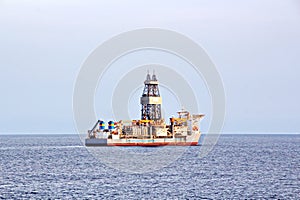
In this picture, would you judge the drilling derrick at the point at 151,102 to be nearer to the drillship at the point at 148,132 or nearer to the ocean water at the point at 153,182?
the drillship at the point at 148,132

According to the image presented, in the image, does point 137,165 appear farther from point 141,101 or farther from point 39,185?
point 141,101

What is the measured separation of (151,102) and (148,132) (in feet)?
29.7

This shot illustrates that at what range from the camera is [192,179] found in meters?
76.1

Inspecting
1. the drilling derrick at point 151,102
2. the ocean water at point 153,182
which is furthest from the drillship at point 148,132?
the ocean water at point 153,182

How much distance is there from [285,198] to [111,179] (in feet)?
72.7

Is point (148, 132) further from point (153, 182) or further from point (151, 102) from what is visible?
point (153, 182)

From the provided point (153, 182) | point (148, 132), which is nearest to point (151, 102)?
point (148, 132)

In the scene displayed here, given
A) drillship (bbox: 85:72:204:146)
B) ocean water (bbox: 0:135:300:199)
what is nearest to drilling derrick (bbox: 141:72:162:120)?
drillship (bbox: 85:72:204:146)

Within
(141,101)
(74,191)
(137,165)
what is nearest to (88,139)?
(141,101)

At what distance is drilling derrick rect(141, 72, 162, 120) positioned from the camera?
509 ft

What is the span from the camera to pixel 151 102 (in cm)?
15488

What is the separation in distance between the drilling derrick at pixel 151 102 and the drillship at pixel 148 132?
26 centimetres

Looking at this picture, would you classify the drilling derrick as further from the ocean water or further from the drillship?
the ocean water

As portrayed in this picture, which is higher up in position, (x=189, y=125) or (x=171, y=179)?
(x=189, y=125)
